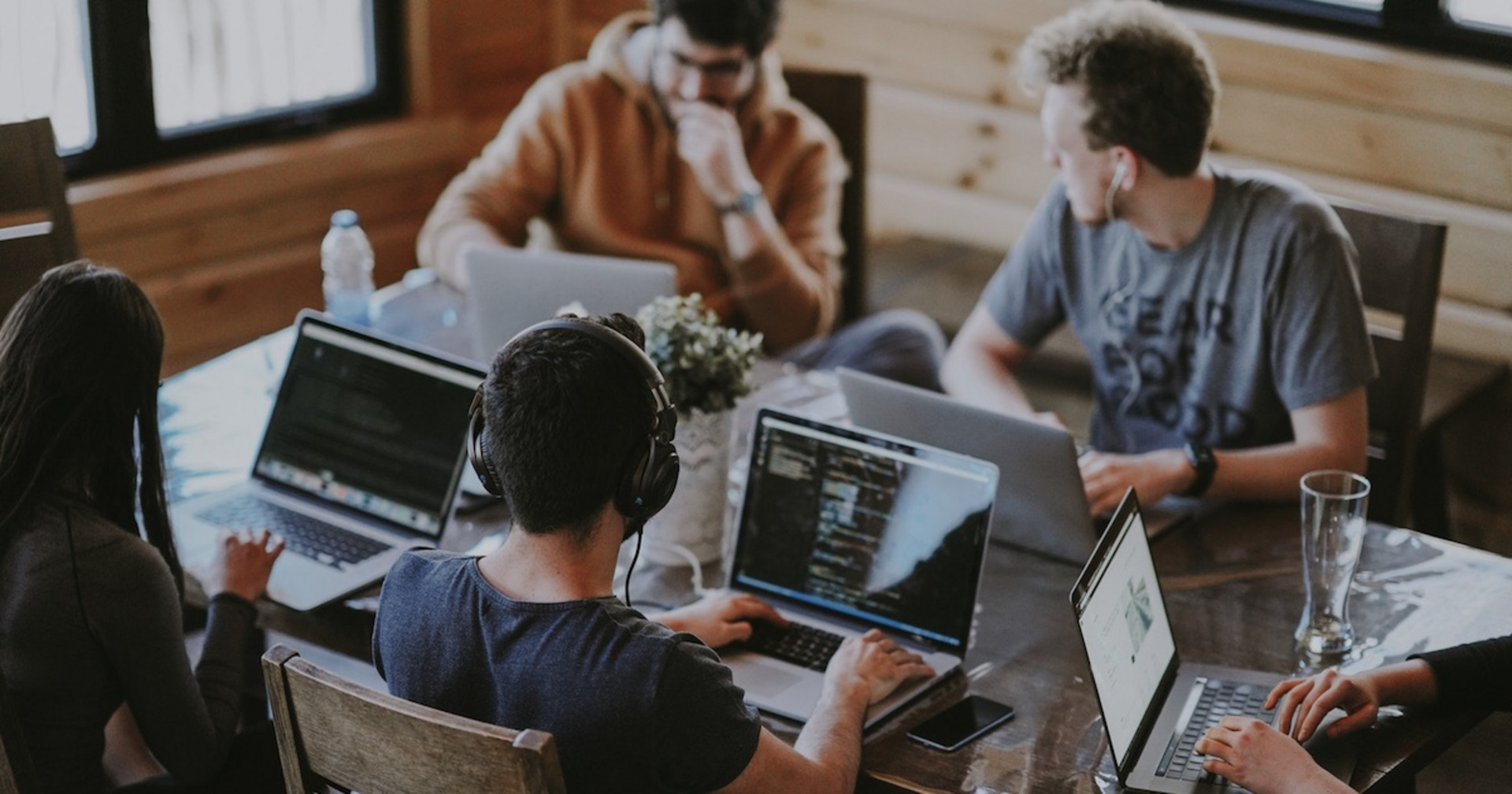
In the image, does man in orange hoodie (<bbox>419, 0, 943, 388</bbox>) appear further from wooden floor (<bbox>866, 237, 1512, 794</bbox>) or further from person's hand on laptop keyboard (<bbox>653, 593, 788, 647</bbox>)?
person's hand on laptop keyboard (<bbox>653, 593, 788, 647</bbox>)

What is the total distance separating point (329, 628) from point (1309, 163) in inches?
90.0

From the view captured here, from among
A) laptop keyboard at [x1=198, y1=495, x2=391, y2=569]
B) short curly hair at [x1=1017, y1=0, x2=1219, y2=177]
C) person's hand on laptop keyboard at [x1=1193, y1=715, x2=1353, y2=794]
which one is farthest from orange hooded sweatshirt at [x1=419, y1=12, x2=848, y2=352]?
person's hand on laptop keyboard at [x1=1193, y1=715, x2=1353, y2=794]

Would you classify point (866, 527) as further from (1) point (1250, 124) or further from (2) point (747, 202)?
(1) point (1250, 124)

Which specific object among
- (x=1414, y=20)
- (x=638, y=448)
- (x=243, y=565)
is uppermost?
(x=1414, y=20)

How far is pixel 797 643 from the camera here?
184cm

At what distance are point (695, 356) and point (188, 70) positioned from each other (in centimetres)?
223

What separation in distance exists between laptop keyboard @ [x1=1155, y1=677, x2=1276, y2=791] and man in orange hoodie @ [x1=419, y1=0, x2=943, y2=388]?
127cm

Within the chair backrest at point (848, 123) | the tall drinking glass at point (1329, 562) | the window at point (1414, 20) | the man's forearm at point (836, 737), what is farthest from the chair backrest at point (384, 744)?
the window at point (1414, 20)

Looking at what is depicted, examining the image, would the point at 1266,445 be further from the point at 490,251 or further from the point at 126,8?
the point at 126,8

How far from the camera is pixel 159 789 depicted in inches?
72.5

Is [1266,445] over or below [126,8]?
below

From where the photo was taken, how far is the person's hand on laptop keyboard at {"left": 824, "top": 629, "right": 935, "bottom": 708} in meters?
1.68

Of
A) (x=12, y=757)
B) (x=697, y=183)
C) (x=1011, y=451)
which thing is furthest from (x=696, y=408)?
(x=697, y=183)

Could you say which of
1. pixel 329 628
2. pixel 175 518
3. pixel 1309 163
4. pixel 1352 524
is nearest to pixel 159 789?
pixel 329 628
